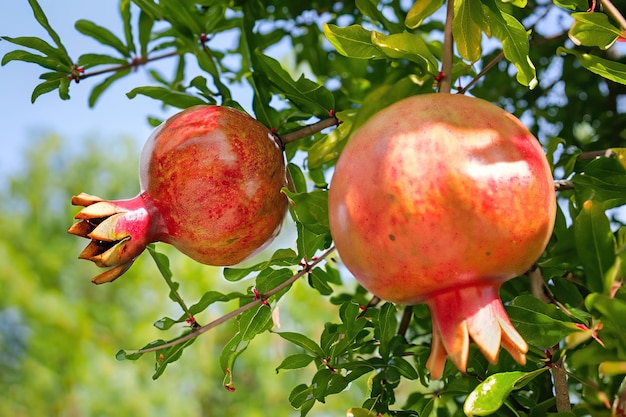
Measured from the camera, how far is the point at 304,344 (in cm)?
93

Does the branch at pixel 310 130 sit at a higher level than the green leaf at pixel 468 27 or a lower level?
lower

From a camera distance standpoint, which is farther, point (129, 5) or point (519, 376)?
point (129, 5)

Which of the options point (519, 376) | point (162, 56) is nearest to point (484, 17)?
point (519, 376)

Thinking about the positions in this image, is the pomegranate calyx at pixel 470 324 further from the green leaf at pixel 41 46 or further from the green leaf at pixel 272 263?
the green leaf at pixel 41 46

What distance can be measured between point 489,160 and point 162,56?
2.96 feet

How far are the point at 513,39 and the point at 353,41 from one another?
172 mm

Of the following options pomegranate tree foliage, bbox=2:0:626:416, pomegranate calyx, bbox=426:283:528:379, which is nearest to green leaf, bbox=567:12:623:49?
pomegranate tree foliage, bbox=2:0:626:416

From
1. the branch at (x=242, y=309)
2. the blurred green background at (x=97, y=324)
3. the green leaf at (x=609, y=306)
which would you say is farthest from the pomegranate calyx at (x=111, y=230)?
the blurred green background at (x=97, y=324)

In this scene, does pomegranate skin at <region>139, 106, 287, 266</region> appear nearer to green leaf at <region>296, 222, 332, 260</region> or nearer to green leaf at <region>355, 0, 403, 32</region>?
green leaf at <region>296, 222, 332, 260</region>

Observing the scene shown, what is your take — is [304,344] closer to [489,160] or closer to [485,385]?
[485,385]

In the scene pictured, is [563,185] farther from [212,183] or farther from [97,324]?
[97,324]

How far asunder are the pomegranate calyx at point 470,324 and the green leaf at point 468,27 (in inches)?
12.1

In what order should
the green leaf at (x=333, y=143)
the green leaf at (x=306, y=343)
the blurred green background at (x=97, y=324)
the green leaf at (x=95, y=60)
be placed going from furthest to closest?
1. the blurred green background at (x=97, y=324)
2. the green leaf at (x=95, y=60)
3. the green leaf at (x=306, y=343)
4. the green leaf at (x=333, y=143)

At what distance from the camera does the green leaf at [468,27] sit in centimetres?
71
